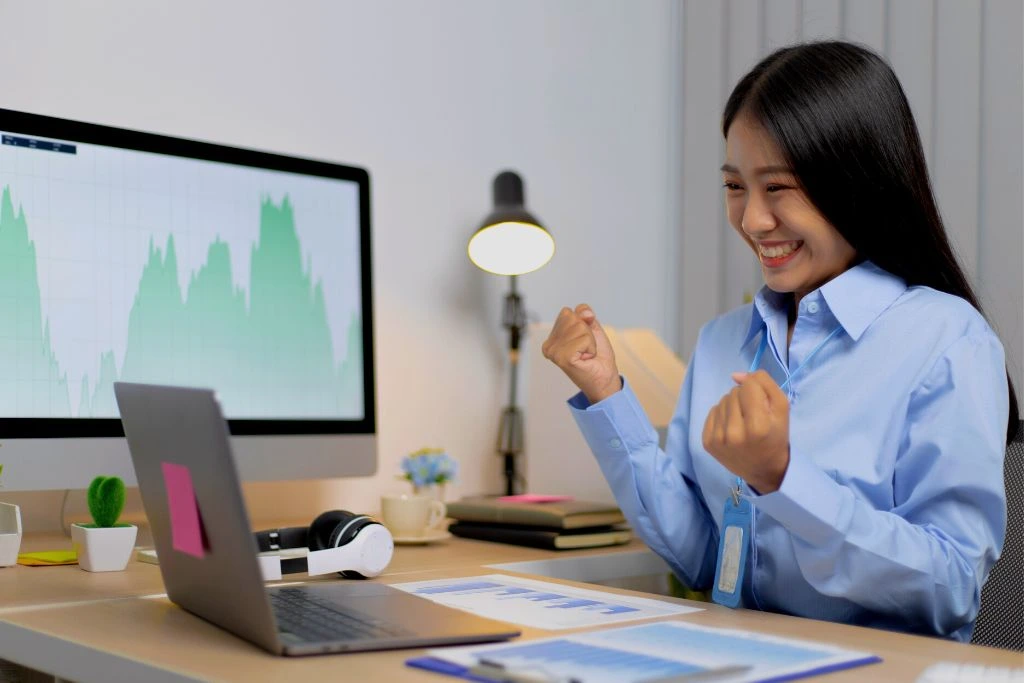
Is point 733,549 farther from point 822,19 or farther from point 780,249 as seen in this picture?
point 822,19

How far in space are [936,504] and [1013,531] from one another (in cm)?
29

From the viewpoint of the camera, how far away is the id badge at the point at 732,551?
3.58 feet

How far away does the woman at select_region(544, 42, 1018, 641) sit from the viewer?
1.03m

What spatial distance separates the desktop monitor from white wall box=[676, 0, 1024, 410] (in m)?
0.95

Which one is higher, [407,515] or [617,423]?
[617,423]

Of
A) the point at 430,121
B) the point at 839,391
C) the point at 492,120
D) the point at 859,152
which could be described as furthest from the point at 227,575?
the point at 492,120

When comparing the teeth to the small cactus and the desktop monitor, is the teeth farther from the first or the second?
the small cactus

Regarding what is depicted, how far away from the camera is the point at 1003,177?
1.89 m

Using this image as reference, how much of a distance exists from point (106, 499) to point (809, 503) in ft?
2.55

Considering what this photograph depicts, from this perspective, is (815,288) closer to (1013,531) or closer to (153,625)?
(1013,531)

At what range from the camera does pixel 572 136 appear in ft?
7.34

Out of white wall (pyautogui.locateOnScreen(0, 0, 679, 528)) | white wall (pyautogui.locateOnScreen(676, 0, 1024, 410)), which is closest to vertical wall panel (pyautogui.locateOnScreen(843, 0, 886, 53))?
white wall (pyautogui.locateOnScreen(676, 0, 1024, 410))

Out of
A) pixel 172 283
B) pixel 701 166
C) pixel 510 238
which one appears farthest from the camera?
pixel 701 166

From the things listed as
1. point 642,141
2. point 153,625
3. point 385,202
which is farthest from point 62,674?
point 642,141
